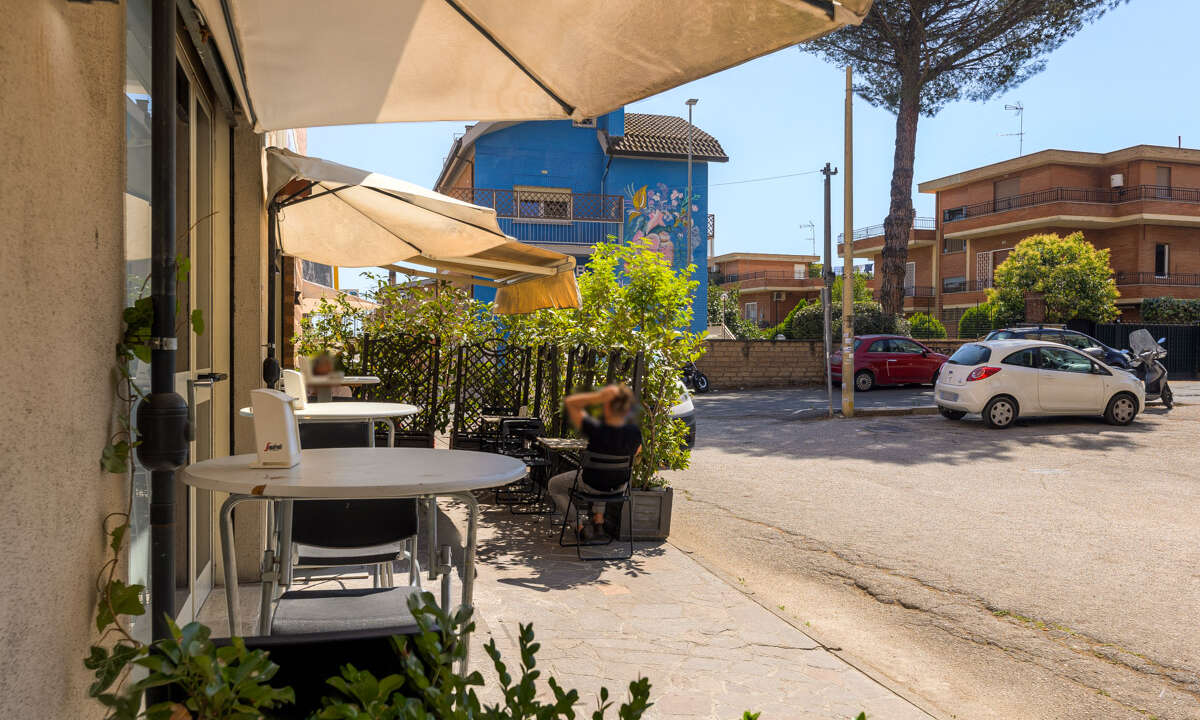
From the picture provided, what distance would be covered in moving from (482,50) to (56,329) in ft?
5.59

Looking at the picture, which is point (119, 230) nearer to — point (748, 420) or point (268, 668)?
point (268, 668)

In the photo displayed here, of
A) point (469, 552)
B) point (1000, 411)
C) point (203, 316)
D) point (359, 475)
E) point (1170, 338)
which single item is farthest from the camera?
point (1170, 338)

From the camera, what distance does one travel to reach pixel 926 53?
69.2 ft

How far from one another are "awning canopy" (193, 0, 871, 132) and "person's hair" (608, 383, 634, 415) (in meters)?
1.70

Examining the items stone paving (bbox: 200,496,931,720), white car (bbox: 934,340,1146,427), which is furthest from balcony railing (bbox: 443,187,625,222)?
stone paving (bbox: 200,496,931,720)

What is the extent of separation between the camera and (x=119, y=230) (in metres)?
1.74

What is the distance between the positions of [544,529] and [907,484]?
14.7 ft

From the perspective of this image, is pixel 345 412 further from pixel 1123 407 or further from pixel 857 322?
pixel 857 322

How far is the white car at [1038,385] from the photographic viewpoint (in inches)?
542

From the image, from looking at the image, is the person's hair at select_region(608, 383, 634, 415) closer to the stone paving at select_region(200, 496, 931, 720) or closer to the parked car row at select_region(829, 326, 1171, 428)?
the stone paving at select_region(200, 496, 931, 720)

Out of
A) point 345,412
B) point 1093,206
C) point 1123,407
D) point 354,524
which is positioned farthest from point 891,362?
point 354,524

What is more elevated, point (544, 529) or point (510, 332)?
point (510, 332)

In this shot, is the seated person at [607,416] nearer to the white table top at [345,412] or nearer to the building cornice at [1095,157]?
the white table top at [345,412]

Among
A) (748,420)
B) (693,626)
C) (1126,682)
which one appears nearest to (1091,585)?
(1126,682)
